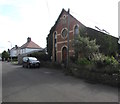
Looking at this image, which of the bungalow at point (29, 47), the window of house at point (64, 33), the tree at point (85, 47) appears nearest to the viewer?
the tree at point (85, 47)

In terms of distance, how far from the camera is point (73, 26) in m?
19.5

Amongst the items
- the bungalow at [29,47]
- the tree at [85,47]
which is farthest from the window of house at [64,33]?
the bungalow at [29,47]

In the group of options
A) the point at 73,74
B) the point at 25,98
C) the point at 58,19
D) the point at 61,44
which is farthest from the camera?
the point at 58,19

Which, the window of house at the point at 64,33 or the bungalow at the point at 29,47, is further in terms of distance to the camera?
the bungalow at the point at 29,47

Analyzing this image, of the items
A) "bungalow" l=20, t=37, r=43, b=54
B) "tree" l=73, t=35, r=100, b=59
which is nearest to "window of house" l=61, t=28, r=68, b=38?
"tree" l=73, t=35, r=100, b=59

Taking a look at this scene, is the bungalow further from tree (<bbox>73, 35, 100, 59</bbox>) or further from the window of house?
tree (<bbox>73, 35, 100, 59</bbox>)

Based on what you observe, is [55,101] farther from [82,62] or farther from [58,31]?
[58,31]

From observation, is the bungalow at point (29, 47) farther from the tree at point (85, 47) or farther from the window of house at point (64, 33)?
the tree at point (85, 47)

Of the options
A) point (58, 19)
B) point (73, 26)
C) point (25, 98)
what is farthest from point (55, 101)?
point (58, 19)

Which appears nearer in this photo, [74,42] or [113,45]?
[74,42]

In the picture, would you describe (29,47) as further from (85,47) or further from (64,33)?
(85,47)

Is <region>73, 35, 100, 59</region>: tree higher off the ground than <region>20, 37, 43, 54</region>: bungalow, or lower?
lower

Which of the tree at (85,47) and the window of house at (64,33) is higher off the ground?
the window of house at (64,33)

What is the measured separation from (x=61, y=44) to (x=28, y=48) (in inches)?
1178
